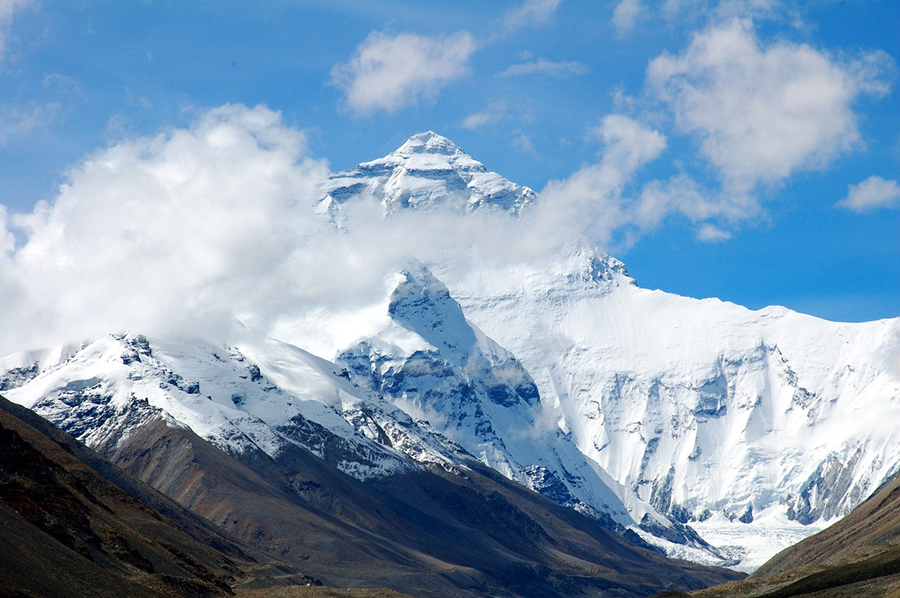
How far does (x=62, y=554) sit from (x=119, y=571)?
13.0 m

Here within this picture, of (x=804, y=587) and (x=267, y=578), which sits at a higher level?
(x=804, y=587)

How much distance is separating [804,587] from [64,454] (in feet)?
357

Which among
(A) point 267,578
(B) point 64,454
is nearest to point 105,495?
(B) point 64,454

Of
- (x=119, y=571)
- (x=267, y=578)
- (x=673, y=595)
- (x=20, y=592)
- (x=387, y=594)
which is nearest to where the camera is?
(x=20, y=592)

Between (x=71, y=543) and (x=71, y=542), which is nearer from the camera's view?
(x=71, y=543)

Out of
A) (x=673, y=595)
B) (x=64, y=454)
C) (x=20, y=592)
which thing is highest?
(x=673, y=595)

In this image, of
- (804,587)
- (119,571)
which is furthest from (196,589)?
(804,587)

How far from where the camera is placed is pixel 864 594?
337 feet

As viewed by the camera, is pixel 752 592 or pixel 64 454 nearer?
pixel 752 592

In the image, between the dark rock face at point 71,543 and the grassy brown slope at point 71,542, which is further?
the grassy brown slope at point 71,542

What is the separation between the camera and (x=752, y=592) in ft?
408

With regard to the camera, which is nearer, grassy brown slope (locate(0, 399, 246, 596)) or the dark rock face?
the dark rock face

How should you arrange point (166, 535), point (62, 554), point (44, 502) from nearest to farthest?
point (62, 554) < point (44, 502) < point (166, 535)

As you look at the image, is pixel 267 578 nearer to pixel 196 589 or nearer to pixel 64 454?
pixel 64 454
